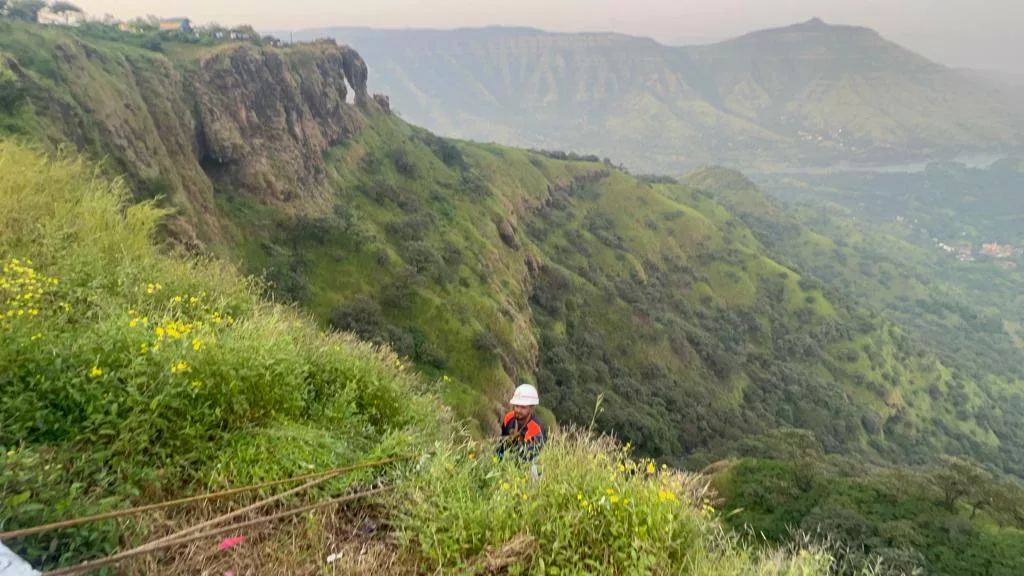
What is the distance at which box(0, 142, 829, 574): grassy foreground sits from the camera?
3.90m

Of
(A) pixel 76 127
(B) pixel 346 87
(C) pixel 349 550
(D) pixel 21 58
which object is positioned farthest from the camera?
(B) pixel 346 87

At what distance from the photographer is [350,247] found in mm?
49438

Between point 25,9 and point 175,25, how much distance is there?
20.3m

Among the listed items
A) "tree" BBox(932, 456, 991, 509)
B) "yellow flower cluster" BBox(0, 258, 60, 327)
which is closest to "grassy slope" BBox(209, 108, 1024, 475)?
"tree" BBox(932, 456, 991, 509)

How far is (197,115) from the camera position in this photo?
4403 cm

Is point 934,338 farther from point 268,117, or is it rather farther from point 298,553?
point 298,553

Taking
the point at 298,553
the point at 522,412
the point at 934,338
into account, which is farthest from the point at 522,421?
the point at 934,338

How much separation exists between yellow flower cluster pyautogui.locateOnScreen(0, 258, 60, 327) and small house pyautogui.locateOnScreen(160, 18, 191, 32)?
68935 mm

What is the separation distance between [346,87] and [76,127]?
53.6m

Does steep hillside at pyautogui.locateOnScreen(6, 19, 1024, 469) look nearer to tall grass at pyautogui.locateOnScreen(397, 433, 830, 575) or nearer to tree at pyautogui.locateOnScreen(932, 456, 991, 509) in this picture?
tall grass at pyautogui.locateOnScreen(397, 433, 830, 575)

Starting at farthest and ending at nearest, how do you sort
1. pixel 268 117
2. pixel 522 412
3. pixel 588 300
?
1. pixel 588 300
2. pixel 268 117
3. pixel 522 412

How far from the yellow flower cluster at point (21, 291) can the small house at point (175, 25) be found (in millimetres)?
68935

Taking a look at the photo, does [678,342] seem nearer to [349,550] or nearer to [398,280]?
[398,280]

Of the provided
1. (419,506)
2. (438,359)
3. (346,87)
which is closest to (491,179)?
(346,87)
